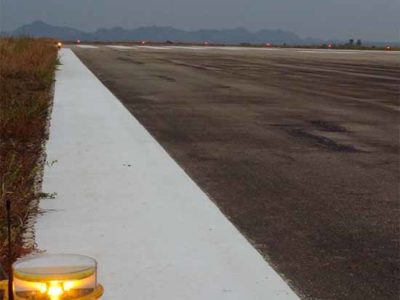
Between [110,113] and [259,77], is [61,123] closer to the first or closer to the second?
[110,113]

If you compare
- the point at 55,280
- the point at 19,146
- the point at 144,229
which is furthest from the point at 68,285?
the point at 19,146

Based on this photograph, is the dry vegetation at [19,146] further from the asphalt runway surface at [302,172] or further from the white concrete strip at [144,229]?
the asphalt runway surface at [302,172]

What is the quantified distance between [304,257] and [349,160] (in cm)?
319

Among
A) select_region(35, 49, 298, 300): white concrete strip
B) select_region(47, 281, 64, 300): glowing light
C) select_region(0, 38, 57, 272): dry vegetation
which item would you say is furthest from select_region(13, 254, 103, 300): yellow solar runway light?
select_region(0, 38, 57, 272): dry vegetation

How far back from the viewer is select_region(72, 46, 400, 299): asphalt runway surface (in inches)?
141

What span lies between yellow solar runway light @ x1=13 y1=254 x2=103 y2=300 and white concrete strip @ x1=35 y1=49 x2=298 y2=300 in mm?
1117

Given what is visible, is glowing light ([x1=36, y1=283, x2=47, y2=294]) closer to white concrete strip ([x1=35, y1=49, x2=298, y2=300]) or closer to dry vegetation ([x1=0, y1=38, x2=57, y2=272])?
white concrete strip ([x1=35, y1=49, x2=298, y2=300])

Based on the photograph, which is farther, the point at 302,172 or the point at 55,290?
the point at 302,172

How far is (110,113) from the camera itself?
31.3 ft

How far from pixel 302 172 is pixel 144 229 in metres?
2.41

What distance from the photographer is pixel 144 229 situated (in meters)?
3.97

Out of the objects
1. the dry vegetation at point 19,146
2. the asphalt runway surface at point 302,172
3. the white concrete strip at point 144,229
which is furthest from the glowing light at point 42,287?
the asphalt runway surface at point 302,172

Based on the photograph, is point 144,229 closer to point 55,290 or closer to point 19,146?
point 55,290

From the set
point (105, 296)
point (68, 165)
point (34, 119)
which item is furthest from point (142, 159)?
point (105, 296)
